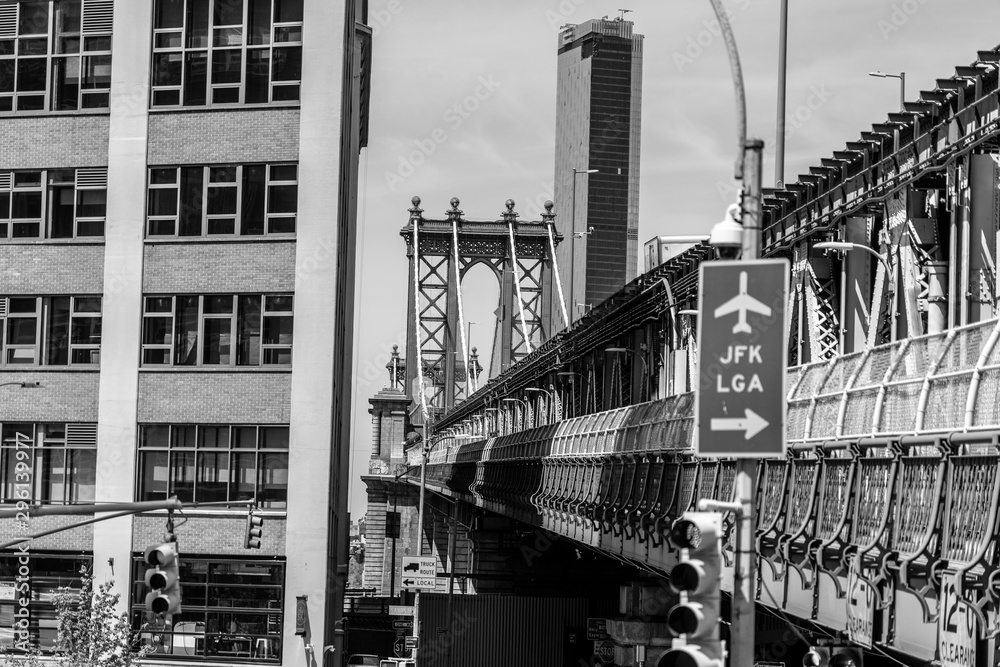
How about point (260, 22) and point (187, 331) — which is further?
point (260, 22)

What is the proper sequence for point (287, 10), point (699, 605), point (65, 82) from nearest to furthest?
point (699, 605) → point (287, 10) → point (65, 82)

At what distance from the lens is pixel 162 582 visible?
18062 millimetres

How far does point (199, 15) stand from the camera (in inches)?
1508

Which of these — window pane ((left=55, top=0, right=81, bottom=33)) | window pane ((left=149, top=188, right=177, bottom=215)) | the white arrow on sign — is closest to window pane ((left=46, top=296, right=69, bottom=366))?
window pane ((left=149, top=188, right=177, bottom=215))

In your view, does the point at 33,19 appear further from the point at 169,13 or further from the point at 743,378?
the point at 743,378

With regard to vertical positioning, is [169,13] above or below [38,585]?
above

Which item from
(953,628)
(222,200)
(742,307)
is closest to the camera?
(742,307)

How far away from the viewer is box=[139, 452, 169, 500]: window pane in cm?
3691

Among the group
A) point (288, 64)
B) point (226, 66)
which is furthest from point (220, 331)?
point (288, 64)

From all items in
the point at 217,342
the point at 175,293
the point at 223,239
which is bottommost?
the point at 217,342

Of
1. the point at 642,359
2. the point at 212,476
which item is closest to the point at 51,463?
the point at 212,476

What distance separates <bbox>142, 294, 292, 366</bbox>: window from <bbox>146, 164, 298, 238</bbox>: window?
1.73 meters

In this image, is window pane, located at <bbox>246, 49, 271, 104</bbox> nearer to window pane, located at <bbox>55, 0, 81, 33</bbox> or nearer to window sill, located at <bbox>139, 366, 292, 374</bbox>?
window pane, located at <bbox>55, 0, 81, 33</bbox>

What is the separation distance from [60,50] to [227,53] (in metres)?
4.36
